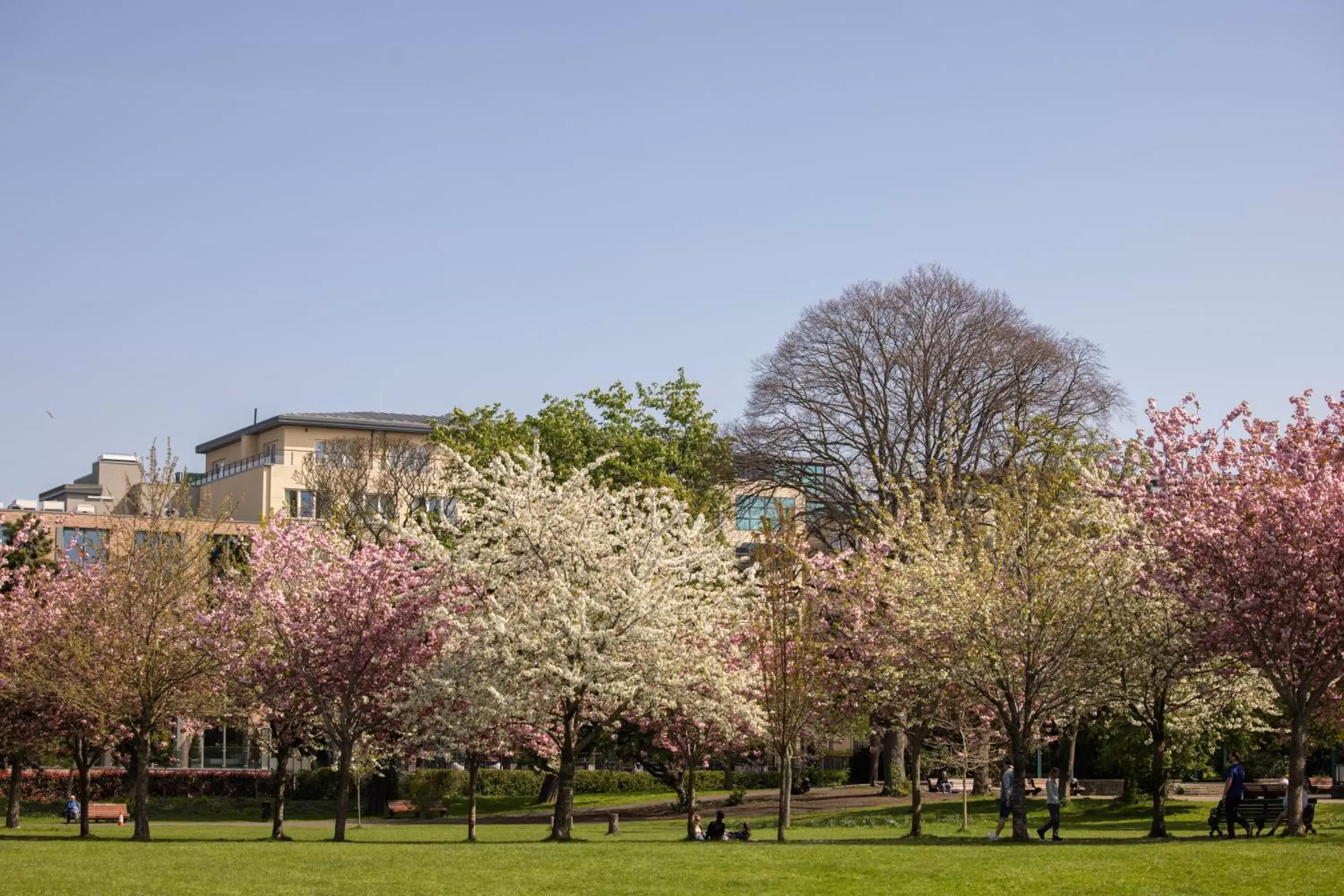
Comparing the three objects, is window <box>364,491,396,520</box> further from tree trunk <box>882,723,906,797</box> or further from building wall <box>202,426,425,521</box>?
tree trunk <box>882,723,906,797</box>

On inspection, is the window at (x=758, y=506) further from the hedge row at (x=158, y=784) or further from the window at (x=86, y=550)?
the hedge row at (x=158, y=784)

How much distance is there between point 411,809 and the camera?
2121 inches

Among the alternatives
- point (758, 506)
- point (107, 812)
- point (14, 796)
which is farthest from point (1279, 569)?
point (758, 506)

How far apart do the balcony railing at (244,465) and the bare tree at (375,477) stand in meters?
15.9

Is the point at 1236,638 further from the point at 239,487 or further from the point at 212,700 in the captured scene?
the point at 239,487

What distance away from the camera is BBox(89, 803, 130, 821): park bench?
5007 cm

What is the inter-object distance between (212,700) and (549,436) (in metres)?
23.5

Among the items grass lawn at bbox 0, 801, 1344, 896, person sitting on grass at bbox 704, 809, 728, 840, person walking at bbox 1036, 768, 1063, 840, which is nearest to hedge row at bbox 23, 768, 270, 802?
grass lawn at bbox 0, 801, 1344, 896

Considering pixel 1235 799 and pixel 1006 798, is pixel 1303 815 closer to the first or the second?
pixel 1235 799

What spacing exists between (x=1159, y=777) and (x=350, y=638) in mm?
18816

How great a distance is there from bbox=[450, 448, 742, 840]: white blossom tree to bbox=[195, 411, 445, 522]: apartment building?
144ft

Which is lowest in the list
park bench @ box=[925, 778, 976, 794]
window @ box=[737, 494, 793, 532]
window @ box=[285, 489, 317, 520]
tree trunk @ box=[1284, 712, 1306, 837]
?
park bench @ box=[925, 778, 976, 794]

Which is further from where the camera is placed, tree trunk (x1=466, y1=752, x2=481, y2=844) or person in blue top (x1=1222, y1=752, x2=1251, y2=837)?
tree trunk (x1=466, y1=752, x2=481, y2=844)

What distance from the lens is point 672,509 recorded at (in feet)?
123
